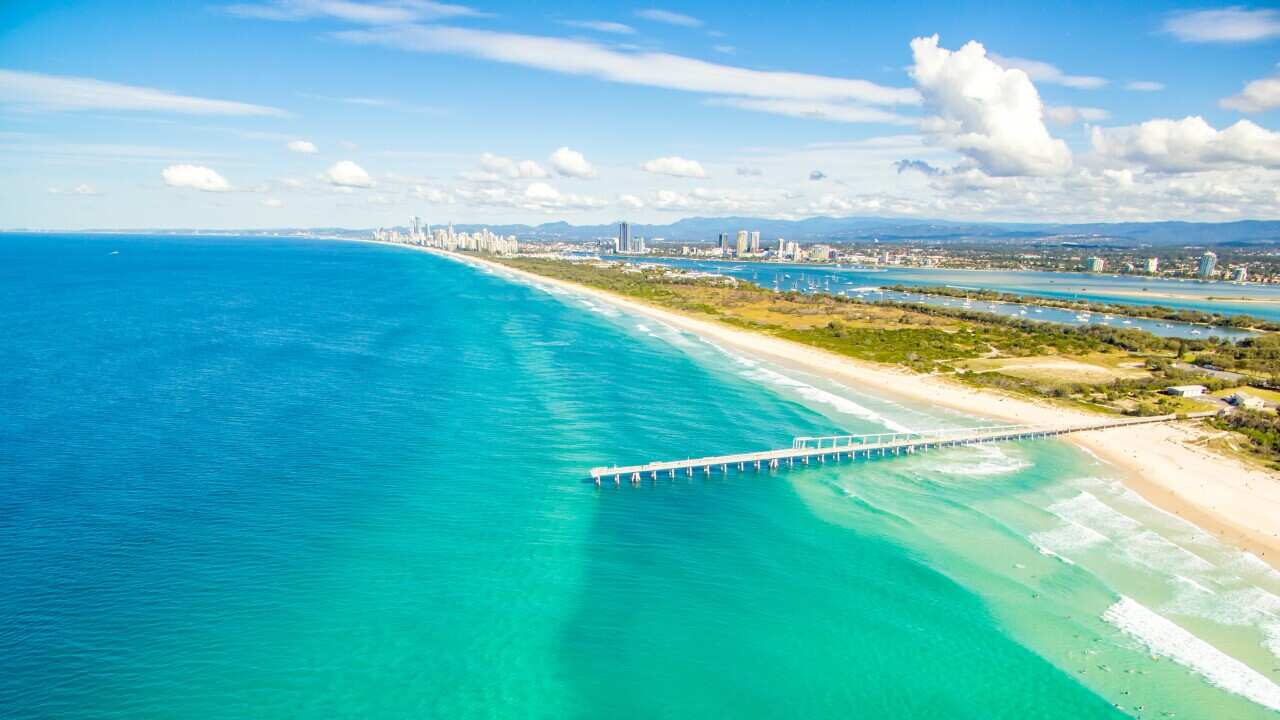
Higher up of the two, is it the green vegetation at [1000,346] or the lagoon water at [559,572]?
the green vegetation at [1000,346]

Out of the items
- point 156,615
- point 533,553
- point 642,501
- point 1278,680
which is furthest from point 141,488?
point 1278,680

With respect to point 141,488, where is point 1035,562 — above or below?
below

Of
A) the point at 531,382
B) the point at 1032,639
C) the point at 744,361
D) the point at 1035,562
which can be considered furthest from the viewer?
the point at 744,361

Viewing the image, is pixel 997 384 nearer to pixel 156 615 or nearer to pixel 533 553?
pixel 533 553

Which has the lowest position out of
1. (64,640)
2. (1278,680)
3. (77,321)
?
(1278,680)

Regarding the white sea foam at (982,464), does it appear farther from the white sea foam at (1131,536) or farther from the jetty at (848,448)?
the white sea foam at (1131,536)

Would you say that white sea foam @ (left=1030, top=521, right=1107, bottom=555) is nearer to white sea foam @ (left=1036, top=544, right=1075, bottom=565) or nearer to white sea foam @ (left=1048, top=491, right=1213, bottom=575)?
white sea foam @ (left=1036, top=544, right=1075, bottom=565)

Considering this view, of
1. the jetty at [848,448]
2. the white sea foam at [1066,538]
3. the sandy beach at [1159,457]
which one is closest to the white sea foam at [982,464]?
the jetty at [848,448]
